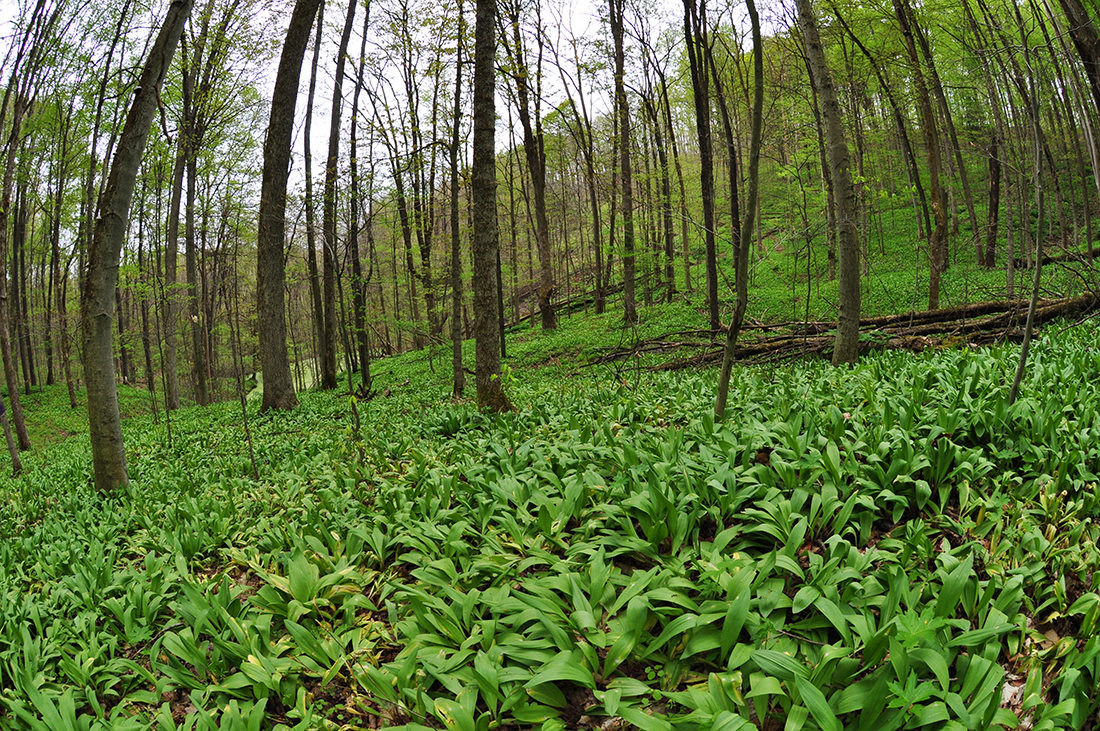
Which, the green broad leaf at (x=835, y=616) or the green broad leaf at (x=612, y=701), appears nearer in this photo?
the green broad leaf at (x=612, y=701)

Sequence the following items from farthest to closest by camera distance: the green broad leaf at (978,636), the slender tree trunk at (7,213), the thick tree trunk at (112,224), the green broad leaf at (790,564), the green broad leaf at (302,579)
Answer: the slender tree trunk at (7,213)
the thick tree trunk at (112,224)
the green broad leaf at (302,579)
the green broad leaf at (790,564)
the green broad leaf at (978,636)

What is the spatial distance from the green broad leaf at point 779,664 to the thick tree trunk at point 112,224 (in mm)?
5502

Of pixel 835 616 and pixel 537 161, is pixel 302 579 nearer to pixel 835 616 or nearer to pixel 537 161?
pixel 835 616

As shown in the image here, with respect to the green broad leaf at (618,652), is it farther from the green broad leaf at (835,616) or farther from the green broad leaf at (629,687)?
the green broad leaf at (835,616)

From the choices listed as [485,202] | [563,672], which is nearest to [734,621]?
[563,672]

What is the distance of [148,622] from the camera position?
2.84 meters

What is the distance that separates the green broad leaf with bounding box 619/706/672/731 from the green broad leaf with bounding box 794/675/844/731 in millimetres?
408

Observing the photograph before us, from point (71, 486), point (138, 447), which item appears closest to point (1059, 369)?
point (71, 486)

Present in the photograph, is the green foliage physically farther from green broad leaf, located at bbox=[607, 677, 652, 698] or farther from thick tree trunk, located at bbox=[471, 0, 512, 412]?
thick tree trunk, located at bbox=[471, 0, 512, 412]

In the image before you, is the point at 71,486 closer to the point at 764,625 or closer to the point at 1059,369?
the point at 764,625

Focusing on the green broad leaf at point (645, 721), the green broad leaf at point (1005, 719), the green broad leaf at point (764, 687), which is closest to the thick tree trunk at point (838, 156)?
the green broad leaf at point (1005, 719)

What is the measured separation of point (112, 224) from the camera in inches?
188

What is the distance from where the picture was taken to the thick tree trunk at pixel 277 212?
27.4ft

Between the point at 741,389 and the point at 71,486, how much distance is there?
23.7 ft
